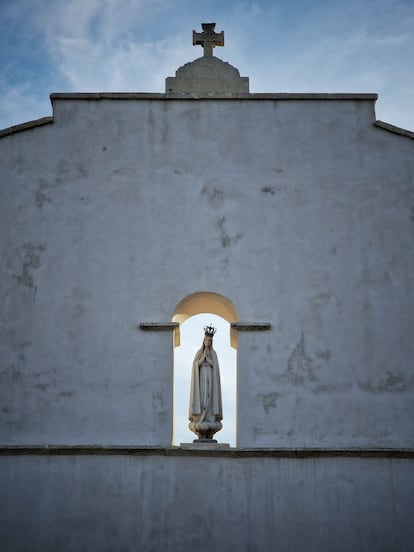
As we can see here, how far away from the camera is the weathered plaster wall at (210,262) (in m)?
12.1

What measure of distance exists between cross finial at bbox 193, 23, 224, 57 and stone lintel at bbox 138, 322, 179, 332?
14.6 ft

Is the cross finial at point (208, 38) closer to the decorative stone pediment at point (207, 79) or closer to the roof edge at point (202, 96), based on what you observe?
the decorative stone pediment at point (207, 79)

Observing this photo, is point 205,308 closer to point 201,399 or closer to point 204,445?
point 201,399

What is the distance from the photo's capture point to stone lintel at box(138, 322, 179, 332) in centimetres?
1235

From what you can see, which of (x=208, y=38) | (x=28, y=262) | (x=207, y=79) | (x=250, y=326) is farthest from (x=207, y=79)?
(x=250, y=326)

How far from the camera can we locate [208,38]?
14.6m

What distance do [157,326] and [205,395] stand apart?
1.03m

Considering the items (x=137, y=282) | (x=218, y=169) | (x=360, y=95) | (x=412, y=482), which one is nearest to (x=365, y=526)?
(x=412, y=482)

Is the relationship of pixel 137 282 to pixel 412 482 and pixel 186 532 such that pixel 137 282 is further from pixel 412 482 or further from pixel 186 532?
pixel 412 482

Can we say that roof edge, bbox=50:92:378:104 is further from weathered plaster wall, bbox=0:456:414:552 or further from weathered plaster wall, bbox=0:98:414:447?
weathered plaster wall, bbox=0:456:414:552

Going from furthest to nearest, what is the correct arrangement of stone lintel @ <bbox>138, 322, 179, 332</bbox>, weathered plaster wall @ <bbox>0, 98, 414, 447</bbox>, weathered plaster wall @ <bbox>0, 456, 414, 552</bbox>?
stone lintel @ <bbox>138, 322, 179, 332</bbox>, weathered plaster wall @ <bbox>0, 98, 414, 447</bbox>, weathered plaster wall @ <bbox>0, 456, 414, 552</bbox>

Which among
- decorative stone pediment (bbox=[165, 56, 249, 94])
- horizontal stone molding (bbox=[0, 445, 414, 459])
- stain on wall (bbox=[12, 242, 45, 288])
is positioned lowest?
horizontal stone molding (bbox=[0, 445, 414, 459])

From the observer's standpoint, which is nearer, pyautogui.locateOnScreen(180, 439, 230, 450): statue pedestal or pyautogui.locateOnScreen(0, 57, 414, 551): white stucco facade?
pyautogui.locateOnScreen(0, 57, 414, 551): white stucco facade

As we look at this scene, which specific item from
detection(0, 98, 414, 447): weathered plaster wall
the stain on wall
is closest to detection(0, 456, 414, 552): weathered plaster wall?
detection(0, 98, 414, 447): weathered plaster wall
